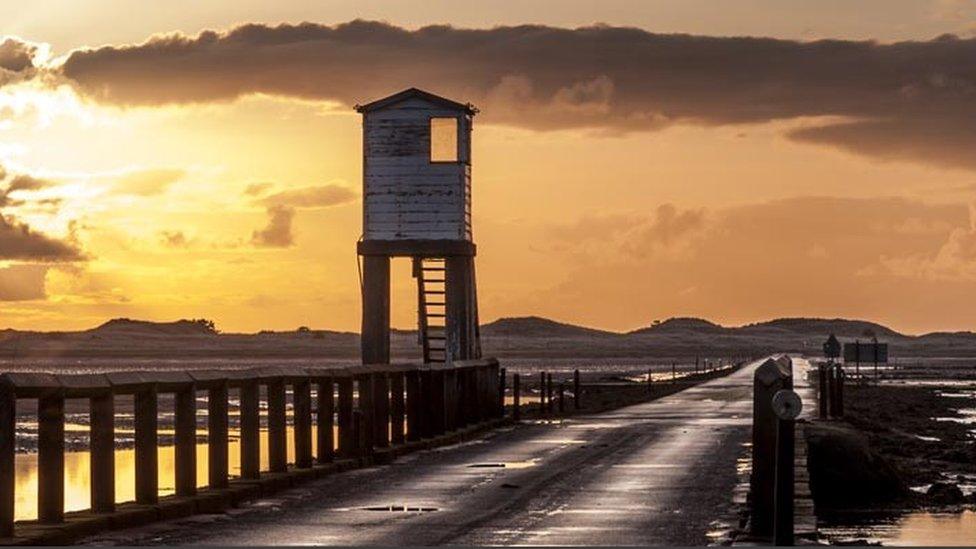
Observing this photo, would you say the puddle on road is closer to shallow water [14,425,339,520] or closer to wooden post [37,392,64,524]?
shallow water [14,425,339,520]

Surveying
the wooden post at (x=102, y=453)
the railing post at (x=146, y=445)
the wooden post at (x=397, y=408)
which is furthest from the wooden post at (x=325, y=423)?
the wooden post at (x=102, y=453)

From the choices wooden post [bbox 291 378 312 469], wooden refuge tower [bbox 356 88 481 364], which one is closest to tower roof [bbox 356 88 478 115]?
wooden refuge tower [bbox 356 88 481 364]

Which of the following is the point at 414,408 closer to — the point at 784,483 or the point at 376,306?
the point at 376,306

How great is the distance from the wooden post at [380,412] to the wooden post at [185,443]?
9130mm

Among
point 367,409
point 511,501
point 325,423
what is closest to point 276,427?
point 325,423

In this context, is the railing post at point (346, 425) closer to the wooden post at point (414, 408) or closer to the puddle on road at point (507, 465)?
the puddle on road at point (507, 465)

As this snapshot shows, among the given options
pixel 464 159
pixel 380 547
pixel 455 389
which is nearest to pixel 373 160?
pixel 464 159

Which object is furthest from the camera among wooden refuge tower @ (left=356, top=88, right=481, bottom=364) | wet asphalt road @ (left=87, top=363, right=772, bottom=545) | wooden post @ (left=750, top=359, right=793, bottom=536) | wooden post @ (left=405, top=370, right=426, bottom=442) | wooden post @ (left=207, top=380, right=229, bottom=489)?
wooden refuge tower @ (left=356, top=88, right=481, bottom=364)

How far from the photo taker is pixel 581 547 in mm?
17672

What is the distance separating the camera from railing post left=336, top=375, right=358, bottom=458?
1152 inches

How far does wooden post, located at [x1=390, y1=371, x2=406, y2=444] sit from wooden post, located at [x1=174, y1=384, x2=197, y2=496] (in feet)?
36.1

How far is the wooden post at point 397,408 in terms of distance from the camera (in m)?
33.2

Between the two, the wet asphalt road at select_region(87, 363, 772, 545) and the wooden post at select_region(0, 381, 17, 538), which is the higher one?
the wooden post at select_region(0, 381, 17, 538)

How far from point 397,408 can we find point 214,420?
417 inches
